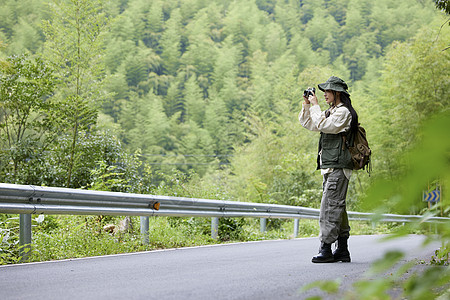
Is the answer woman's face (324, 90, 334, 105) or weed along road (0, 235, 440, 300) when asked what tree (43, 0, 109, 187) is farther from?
woman's face (324, 90, 334, 105)

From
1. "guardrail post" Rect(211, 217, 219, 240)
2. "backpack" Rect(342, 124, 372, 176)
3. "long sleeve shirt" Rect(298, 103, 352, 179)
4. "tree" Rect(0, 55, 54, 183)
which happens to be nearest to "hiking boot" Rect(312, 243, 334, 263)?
"long sleeve shirt" Rect(298, 103, 352, 179)

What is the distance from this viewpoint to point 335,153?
5977 mm

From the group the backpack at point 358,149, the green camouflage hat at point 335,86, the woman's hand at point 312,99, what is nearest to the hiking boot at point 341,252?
the backpack at point 358,149

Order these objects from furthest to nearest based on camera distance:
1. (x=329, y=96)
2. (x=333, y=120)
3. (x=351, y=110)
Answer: (x=329, y=96) < (x=351, y=110) < (x=333, y=120)

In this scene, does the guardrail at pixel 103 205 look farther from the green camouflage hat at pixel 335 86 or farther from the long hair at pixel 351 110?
the green camouflage hat at pixel 335 86

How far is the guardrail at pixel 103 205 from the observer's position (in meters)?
5.87

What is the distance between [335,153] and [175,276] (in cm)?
223

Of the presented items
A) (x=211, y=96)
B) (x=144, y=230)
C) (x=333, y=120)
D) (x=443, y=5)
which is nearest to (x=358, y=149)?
(x=333, y=120)

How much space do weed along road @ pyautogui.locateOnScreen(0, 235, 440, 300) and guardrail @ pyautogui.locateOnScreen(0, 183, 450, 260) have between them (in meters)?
0.59

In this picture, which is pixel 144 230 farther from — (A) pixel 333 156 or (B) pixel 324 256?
(A) pixel 333 156

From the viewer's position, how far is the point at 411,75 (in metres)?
29.3

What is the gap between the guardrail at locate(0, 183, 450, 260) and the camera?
5867 mm

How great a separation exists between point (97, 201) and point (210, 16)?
137 m

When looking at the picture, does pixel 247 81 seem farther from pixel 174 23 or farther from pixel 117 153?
pixel 117 153
